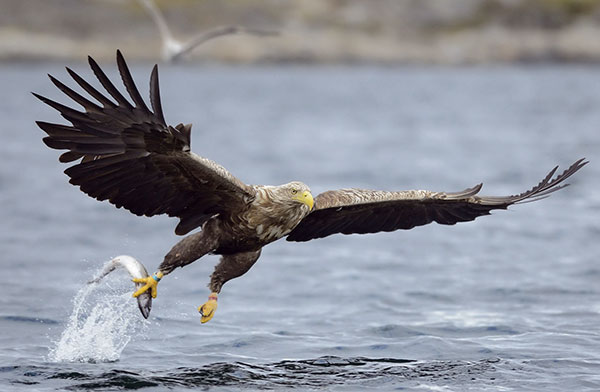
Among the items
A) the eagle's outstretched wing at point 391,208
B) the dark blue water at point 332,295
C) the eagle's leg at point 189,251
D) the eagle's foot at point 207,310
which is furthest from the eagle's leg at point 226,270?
the eagle's outstretched wing at point 391,208

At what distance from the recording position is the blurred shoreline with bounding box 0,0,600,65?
94.2 meters

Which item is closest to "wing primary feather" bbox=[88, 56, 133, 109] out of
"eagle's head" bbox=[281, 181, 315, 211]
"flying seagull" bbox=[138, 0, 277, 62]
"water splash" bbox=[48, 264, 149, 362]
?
"eagle's head" bbox=[281, 181, 315, 211]

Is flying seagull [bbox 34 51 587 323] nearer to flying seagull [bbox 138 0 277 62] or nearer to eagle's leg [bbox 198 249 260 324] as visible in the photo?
eagle's leg [bbox 198 249 260 324]

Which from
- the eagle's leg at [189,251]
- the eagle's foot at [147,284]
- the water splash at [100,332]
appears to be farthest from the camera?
the water splash at [100,332]

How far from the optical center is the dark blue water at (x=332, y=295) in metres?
9.55

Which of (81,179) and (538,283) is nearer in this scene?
(81,179)

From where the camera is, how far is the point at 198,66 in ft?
363

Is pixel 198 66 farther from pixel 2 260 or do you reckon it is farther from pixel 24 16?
pixel 2 260

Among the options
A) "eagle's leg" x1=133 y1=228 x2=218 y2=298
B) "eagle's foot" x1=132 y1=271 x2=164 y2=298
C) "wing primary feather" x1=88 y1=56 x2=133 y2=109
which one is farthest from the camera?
"eagle's leg" x1=133 y1=228 x2=218 y2=298

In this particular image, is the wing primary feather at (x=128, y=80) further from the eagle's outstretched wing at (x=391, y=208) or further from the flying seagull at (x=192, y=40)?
the flying seagull at (x=192, y=40)

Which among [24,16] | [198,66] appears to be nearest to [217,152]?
[24,16]

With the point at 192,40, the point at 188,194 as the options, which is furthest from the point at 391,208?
the point at 192,40

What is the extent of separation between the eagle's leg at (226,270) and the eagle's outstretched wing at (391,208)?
852mm

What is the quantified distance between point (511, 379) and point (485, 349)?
1069 millimetres
